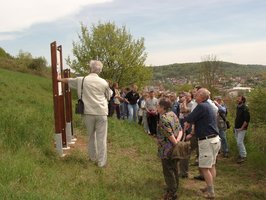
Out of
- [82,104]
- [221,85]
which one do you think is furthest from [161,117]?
[221,85]

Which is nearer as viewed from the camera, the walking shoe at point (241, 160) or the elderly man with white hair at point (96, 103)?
the elderly man with white hair at point (96, 103)

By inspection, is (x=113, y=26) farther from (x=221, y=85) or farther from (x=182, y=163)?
(x=182, y=163)

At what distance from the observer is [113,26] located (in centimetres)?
3922

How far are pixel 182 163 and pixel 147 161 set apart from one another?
1.27 meters

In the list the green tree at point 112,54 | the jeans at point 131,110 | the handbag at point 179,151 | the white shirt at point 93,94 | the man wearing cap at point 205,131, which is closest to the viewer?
the handbag at point 179,151

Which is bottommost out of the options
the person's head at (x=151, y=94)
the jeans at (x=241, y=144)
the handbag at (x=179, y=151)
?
the jeans at (x=241, y=144)

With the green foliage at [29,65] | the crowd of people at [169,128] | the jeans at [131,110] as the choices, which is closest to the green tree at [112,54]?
the green foliage at [29,65]

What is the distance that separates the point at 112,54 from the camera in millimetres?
38062

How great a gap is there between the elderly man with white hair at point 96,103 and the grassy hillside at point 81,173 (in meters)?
0.45

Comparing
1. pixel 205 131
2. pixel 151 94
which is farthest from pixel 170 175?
pixel 151 94

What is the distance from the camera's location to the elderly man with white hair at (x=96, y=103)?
7520mm

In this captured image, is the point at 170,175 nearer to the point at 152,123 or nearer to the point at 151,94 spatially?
the point at 152,123

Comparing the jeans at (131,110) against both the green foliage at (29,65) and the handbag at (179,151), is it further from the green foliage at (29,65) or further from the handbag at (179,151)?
the green foliage at (29,65)

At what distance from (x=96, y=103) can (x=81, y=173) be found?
1381mm
